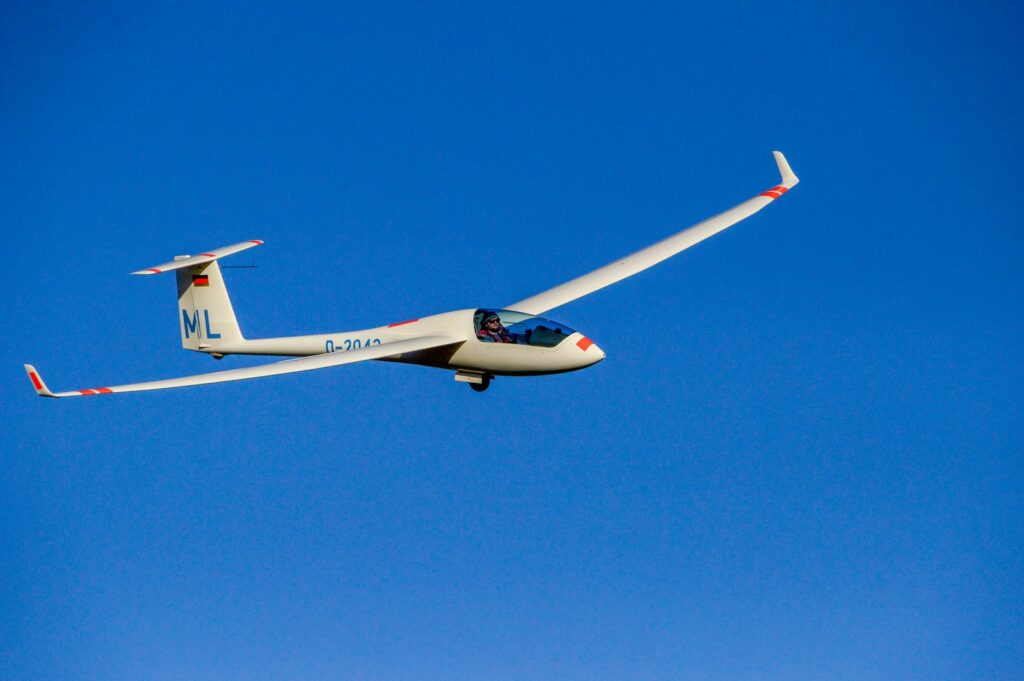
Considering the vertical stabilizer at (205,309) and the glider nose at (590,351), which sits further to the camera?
the vertical stabilizer at (205,309)

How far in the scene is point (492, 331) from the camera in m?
31.0

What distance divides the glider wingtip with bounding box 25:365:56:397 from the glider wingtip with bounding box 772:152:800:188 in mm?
23993

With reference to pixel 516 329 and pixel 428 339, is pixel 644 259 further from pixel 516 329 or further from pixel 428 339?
pixel 428 339

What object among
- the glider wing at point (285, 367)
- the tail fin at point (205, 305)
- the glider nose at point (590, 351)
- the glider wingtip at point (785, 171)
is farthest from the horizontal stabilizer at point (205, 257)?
the glider wingtip at point (785, 171)

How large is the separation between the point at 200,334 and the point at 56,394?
7790mm

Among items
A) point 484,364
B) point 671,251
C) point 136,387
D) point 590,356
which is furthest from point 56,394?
point 671,251

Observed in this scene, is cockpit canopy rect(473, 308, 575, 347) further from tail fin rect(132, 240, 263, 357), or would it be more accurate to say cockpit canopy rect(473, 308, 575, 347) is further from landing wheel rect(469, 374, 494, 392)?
tail fin rect(132, 240, 263, 357)

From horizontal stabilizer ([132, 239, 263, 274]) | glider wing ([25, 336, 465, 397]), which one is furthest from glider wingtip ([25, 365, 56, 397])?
horizontal stabilizer ([132, 239, 263, 274])

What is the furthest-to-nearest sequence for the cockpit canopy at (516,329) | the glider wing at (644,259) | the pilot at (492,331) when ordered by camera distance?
the glider wing at (644,259)
the pilot at (492,331)
the cockpit canopy at (516,329)

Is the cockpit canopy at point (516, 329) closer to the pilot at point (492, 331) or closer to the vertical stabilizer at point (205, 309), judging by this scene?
the pilot at point (492, 331)

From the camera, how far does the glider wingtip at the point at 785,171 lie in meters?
42.4

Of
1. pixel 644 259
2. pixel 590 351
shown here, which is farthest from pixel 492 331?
pixel 644 259

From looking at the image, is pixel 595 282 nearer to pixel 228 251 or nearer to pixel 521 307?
pixel 521 307

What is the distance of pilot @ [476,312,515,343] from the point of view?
30.9m
